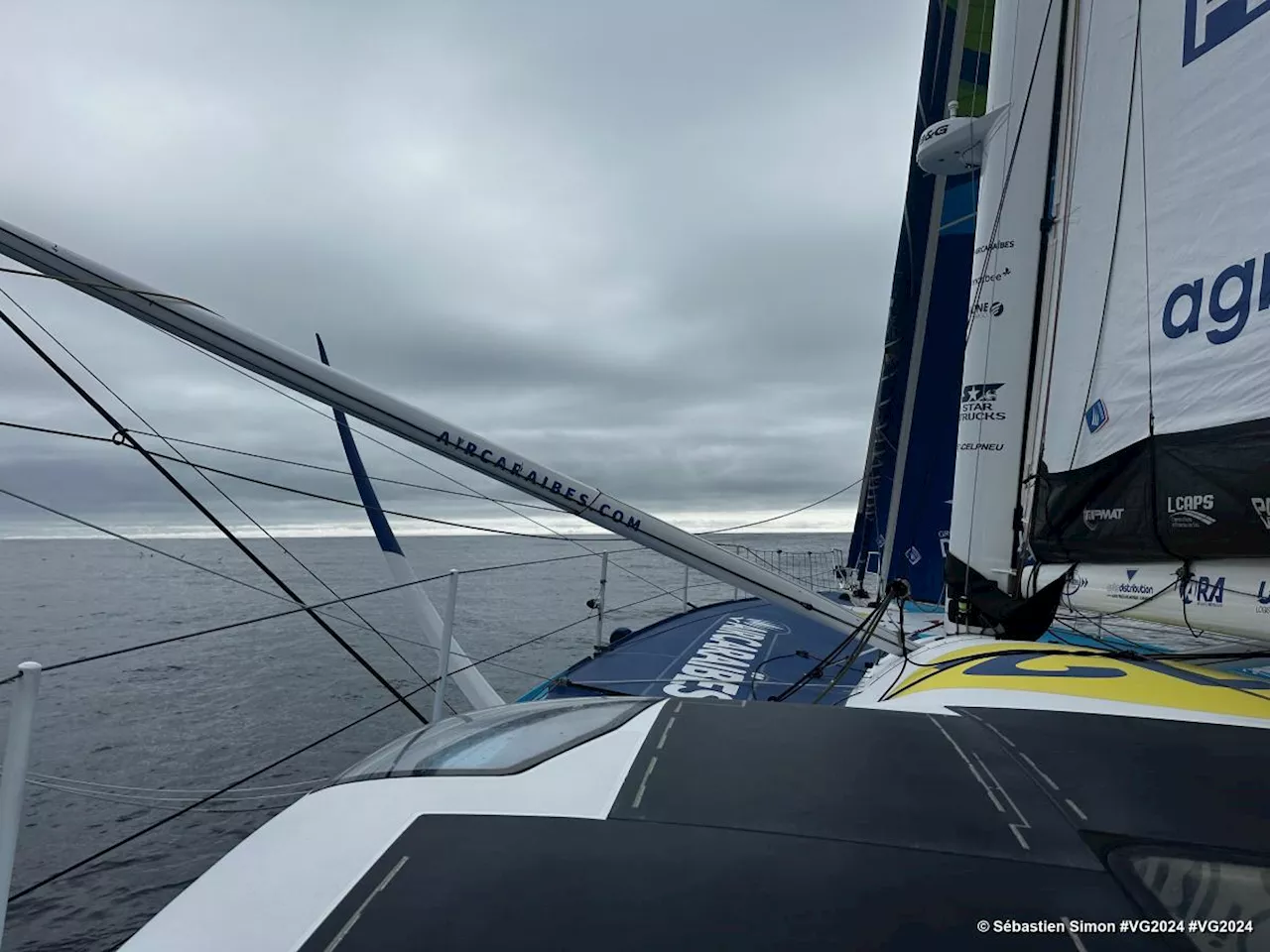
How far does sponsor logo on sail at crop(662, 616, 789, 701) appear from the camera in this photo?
587cm

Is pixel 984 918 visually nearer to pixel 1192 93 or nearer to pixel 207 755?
pixel 1192 93

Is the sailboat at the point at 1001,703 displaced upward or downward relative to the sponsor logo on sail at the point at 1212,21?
downward

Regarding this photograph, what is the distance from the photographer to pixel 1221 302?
3100 millimetres

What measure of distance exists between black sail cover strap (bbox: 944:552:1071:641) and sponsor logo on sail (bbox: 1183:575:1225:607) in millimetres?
934

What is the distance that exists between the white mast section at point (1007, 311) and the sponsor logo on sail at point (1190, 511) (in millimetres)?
1741

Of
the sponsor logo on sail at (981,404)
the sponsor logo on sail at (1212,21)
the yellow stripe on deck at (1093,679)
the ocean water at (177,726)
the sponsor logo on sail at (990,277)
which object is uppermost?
the sponsor logo on sail at (1212,21)

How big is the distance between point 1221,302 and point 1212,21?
52.7 inches

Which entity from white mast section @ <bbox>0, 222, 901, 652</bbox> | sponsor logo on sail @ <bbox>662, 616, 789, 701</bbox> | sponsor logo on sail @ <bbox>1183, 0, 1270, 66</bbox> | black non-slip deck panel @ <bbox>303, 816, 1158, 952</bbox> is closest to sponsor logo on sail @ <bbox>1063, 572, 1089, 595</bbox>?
white mast section @ <bbox>0, 222, 901, 652</bbox>

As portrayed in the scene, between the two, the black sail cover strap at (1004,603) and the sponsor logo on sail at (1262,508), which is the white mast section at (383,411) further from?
the sponsor logo on sail at (1262,508)

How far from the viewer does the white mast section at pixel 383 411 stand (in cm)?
318

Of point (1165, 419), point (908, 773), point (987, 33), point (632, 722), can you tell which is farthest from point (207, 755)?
point (987, 33)

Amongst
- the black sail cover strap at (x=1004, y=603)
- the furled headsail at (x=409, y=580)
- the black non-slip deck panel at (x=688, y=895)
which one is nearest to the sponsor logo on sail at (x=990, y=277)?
the black sail cover strap at (x=1004, y=603)

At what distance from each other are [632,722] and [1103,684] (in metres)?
2.17

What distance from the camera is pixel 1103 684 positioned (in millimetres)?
3119
